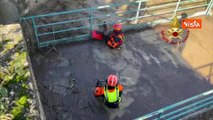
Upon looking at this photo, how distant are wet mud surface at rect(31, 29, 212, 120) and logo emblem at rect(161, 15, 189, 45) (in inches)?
8.8

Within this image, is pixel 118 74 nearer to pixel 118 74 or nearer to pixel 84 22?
pixel 118 74

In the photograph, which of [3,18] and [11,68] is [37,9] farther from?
[11,68]

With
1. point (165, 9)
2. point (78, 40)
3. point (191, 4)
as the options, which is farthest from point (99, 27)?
point (191, 4)

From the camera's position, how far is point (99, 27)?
833 cm

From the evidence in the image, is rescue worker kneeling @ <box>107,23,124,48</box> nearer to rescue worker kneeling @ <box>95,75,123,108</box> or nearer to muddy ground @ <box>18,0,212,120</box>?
muddy ground @ <box>18,0,212,120</box>

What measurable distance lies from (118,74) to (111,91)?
1.34 metres

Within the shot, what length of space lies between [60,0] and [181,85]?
4.30 metres

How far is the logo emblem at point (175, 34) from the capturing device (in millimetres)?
8320

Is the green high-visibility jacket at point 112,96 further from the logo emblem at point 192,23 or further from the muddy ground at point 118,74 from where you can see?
the logo emblem at point 192,23

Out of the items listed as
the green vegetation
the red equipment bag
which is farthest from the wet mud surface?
the green vegetation

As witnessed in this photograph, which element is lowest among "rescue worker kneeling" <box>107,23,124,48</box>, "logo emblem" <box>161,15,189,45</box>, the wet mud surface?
the wet mud surface

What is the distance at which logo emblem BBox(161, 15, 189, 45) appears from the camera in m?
8.32

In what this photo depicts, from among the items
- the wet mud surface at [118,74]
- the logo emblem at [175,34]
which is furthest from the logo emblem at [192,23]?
the wet mud surface at [118,74]

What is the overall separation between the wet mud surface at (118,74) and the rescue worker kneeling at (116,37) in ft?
0.69
